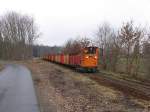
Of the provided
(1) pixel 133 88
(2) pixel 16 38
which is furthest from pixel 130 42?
(2) pixel 16 38

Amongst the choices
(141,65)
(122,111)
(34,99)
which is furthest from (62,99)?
(141,65)

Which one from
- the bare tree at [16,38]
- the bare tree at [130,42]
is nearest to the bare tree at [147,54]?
the bare tree at [130,42]

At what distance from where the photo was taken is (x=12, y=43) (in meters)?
112

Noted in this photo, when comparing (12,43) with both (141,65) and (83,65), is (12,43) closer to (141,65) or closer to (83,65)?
(83,65)

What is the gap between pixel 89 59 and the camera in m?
36.2

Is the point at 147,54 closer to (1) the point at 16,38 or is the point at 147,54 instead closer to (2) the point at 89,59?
(2) the point at 89,59

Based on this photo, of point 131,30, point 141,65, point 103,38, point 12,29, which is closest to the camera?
point 141,65

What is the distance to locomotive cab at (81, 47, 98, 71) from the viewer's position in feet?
118

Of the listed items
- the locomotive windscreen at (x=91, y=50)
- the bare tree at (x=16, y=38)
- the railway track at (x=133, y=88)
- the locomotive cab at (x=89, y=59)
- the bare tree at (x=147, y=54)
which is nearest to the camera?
the railway track at (x=133, y=88)

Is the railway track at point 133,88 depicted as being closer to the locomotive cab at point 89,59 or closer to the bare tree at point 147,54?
the bare tree at point 147,54

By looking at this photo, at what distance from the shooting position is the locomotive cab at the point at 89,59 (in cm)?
3597

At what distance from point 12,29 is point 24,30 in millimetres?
3991

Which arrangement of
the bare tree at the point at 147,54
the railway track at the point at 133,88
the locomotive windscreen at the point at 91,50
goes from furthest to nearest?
the locomotive windscreen at the point at 91,50
the bare tree at the point at 147,54
the railway track at the point at 133,88

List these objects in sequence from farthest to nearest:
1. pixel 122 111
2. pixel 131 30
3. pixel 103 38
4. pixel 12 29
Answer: pixel 12 29
pixel 103 38
pixel 131 30
pixel 122 111
